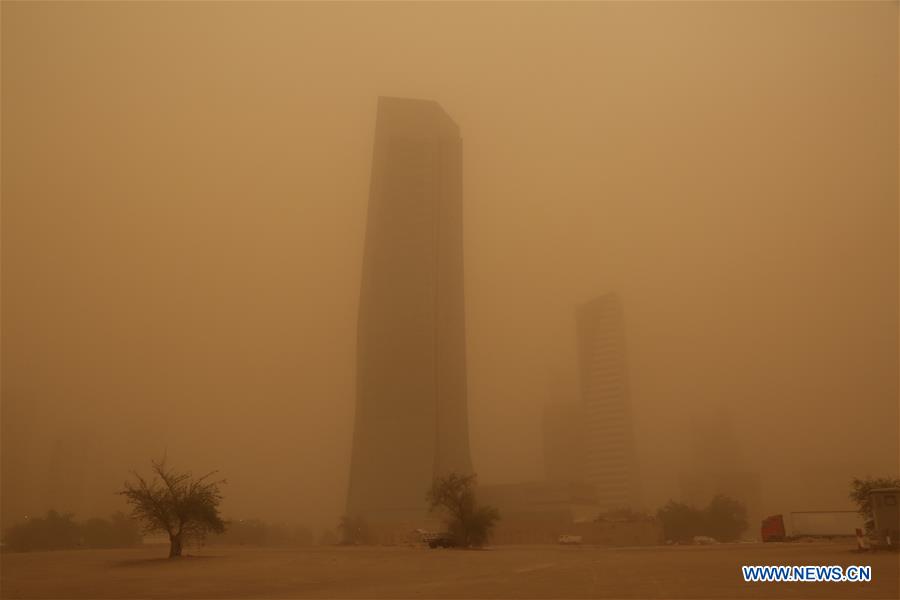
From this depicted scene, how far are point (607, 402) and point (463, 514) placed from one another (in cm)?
12254

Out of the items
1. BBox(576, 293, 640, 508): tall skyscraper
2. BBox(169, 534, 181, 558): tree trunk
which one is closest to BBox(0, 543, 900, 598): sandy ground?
BBox(169, 534, 181, 558): tree trunk

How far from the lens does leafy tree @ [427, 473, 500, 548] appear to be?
4825 centimetres

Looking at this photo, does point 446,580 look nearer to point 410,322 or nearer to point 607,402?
point 410,322

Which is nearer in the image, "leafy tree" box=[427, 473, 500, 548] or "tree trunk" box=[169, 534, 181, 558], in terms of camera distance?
"tree trunk" box=[169, 534, 181, 558]

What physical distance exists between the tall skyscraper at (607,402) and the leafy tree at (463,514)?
11295cm

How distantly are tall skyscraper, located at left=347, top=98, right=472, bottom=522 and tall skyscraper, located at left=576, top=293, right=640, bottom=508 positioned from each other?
2256 inches

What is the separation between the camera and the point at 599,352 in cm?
16812

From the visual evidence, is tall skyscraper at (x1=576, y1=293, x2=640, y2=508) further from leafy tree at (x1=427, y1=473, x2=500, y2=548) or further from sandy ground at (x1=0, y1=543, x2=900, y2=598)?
sandy ground at (x1=0, y1=543, x2=900, y2=598)

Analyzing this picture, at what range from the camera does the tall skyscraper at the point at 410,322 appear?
10594 cm

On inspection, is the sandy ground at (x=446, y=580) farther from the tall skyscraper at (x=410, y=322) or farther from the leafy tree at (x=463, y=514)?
the tall skyscraper at (x=410, y=322)

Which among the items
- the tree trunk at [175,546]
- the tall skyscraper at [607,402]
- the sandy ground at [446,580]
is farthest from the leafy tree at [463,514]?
the tall skyscraper at [607,402]

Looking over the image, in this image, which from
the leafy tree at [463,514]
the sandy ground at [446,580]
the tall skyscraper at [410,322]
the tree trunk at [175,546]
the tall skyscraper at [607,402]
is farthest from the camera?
the tall skyscraper at [607,402]

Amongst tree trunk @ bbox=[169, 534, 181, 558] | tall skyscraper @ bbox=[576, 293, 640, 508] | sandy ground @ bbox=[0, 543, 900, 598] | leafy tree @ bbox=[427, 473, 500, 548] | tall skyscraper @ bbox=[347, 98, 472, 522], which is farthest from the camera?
tall skyscraper @ bbox=[576, 293, 640, 508]

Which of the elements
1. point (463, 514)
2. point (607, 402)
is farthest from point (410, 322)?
point (607, 402)
